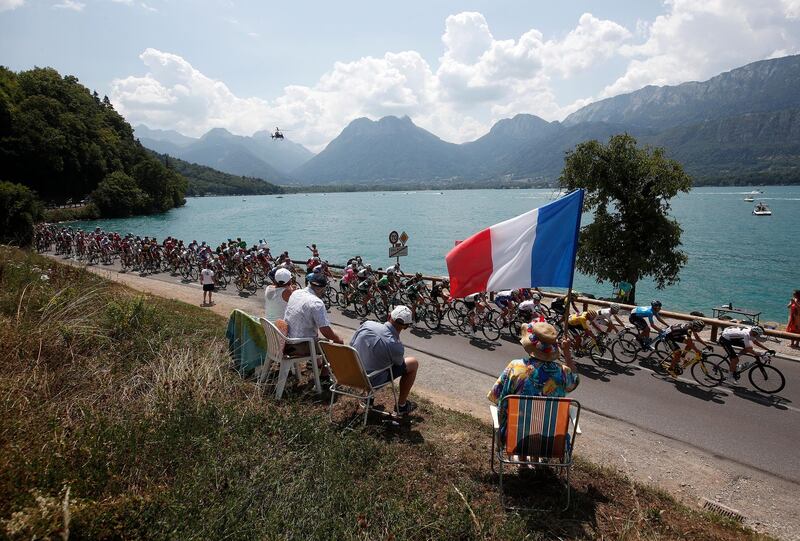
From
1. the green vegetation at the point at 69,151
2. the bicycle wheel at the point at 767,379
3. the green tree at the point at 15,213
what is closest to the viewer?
the bicycle wheel at the point at 767,379

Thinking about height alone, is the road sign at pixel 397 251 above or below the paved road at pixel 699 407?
above

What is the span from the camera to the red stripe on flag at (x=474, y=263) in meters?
6.04

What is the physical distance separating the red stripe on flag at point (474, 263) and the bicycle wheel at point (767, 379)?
608cm

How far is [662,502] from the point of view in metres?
4.39

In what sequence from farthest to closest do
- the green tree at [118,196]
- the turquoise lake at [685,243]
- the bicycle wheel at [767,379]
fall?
the green tree at [118,196] < the turquoise lake at [685,243] < the bicycle wheel at [767,379]

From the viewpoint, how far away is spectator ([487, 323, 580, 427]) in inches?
173

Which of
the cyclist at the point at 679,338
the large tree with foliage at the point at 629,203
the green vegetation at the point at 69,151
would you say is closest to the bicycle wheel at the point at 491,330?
the cyclist at the point at 679,338

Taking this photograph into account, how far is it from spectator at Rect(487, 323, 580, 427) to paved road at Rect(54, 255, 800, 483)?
3522 mm

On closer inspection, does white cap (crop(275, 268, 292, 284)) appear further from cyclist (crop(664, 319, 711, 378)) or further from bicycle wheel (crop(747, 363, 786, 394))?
bicycle wheel (crop(747, 363, 786, 394))

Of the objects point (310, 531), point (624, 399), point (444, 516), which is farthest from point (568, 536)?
point (624, 399)

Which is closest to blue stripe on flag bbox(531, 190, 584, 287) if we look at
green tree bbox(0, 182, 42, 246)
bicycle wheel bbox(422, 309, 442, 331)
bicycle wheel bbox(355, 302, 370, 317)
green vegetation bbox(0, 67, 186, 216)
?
bicycle wheel bbox(422, 309, 442, 331)

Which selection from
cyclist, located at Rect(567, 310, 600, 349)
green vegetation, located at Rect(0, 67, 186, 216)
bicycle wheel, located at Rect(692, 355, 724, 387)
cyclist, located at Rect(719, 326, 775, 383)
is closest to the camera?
cyclist, located at Rect(719, 326, 775, 383)

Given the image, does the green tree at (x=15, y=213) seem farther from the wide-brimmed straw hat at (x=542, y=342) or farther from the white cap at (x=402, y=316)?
the wide-brimmed straw hat at (x=542, y=342)

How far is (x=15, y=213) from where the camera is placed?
98.7 ft
